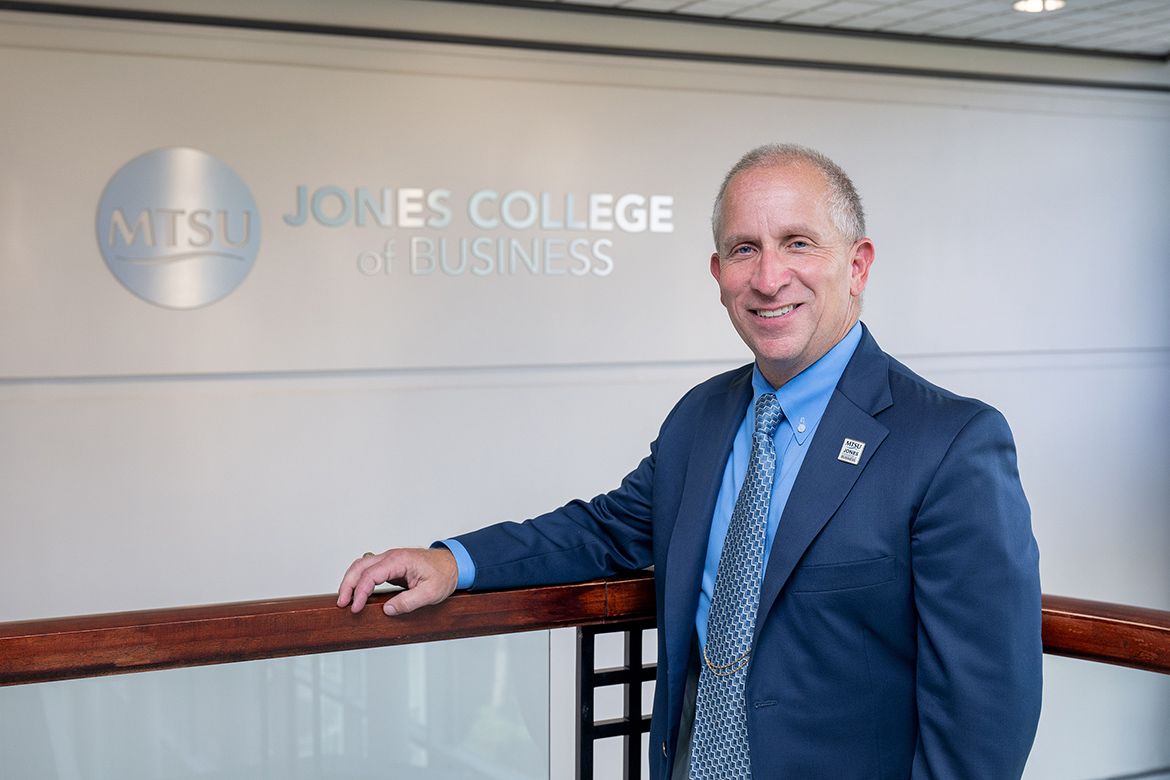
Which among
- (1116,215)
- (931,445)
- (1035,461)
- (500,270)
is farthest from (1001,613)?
(1116,215)

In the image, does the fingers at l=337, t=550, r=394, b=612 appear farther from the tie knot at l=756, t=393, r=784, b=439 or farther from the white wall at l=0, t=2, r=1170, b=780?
the white wall at l=0, t=2, r=1170, b=780

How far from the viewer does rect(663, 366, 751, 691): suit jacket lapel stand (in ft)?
5.29

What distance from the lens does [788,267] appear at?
156 cm

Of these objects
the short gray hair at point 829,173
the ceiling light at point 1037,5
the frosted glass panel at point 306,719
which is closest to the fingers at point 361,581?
the frosted glass panel at point 306,719

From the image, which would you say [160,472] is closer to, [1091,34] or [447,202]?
[447,202]

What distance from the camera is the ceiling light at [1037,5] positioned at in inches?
191

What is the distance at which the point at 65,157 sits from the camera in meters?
4.16

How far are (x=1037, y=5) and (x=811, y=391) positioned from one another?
419 cm

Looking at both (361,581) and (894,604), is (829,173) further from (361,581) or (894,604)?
(361,581)

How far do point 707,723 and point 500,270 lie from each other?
11.7 feet

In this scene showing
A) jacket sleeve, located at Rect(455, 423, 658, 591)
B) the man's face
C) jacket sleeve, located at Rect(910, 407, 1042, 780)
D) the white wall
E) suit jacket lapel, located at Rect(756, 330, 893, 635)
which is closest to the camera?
jacket sleeve, located at Rect(910, 407, 1042, 780)

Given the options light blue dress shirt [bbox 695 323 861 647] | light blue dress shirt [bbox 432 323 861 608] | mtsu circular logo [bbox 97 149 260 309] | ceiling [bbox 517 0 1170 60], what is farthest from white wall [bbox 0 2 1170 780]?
light blue dress shirt [bbox 695 323 861 647]

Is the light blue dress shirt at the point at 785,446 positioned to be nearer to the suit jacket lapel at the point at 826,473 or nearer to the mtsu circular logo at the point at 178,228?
the suit jacket lapel at the point at 826,473

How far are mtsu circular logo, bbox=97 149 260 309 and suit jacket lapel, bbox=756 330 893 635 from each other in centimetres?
352
